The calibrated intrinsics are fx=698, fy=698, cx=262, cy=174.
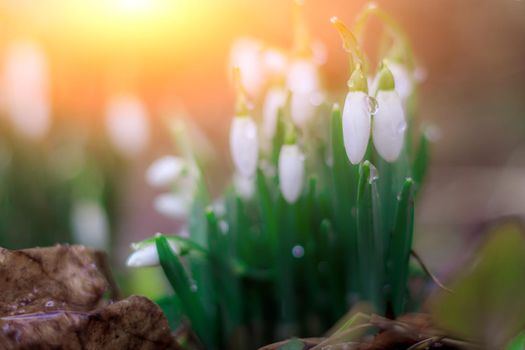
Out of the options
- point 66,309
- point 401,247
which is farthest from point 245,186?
point 66,309

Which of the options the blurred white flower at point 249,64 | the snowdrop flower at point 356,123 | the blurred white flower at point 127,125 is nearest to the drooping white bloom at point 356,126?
the snowdrop flower at point 356,123

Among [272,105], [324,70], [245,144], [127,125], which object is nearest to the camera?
[245,144]

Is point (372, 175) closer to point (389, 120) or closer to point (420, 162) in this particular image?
point (389, 120)

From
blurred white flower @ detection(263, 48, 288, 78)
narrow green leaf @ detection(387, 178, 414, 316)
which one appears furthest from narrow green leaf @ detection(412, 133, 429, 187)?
blurred white flower @ detection(263, 48, 288, 78)

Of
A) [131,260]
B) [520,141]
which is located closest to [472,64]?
[520,141]

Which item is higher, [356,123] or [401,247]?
[356,123]

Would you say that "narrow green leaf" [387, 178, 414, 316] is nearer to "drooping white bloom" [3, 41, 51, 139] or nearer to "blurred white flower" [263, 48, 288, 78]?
"blurred white flower" [263, 48, 288, 78]

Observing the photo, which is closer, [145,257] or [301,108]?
[145,257]
